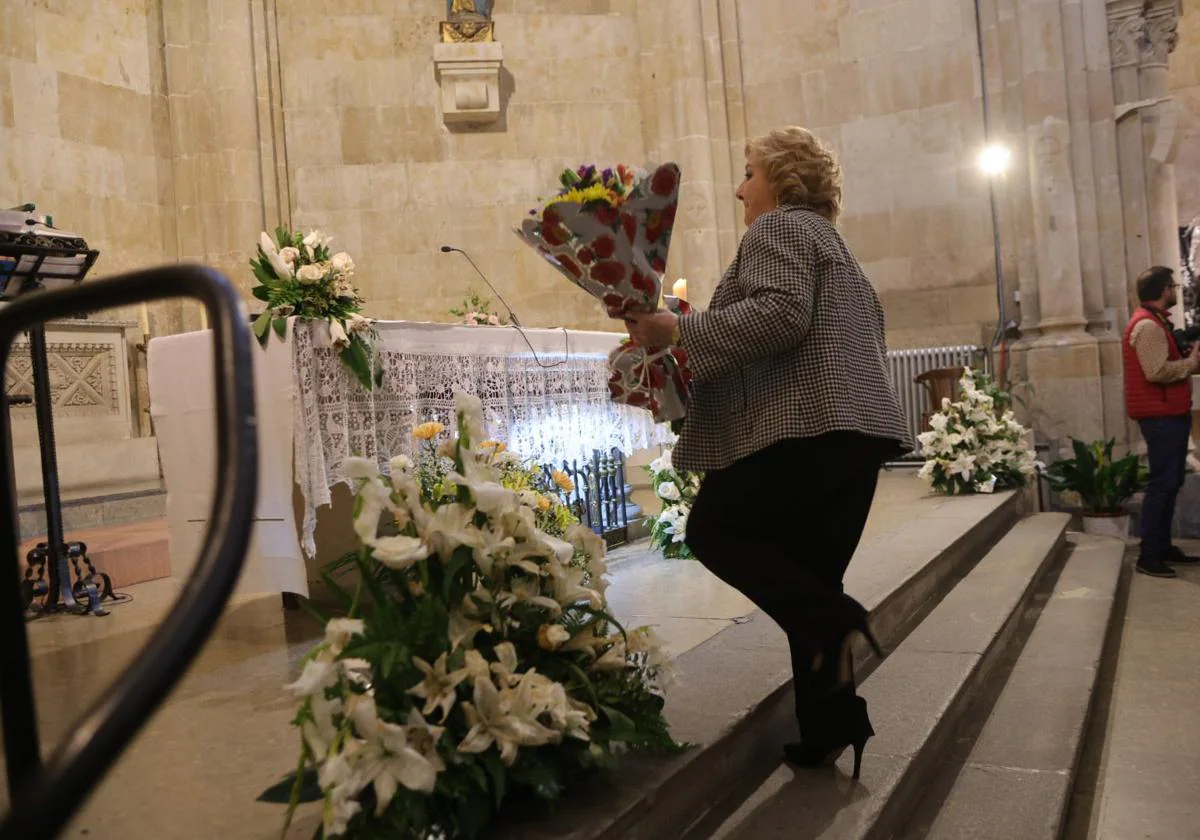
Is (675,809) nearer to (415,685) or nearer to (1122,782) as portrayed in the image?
(415,685)

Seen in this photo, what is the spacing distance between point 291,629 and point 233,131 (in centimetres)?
659

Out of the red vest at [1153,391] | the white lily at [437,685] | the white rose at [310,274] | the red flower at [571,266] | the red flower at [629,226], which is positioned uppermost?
the white rose at [310,274]

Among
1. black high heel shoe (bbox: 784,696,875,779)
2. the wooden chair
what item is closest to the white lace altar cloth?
black high heel shoe (bbox: 784,696,875,779)

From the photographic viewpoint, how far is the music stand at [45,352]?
3703 mm

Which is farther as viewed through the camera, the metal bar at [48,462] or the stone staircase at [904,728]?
the metal bar at [48,462]

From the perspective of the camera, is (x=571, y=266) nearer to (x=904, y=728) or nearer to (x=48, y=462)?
(x=904, y=728)

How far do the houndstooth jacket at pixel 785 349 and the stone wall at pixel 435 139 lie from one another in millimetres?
7756

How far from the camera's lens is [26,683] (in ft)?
3.26

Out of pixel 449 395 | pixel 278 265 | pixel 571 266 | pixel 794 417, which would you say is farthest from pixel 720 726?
pixel 278 265

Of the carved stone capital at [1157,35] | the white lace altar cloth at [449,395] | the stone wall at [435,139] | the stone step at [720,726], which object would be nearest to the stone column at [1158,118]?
the carved stone capital at [1157,35]

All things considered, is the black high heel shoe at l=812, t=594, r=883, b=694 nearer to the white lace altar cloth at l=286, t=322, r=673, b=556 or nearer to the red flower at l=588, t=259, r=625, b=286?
the red flower at l=588, t=259, r=625, b=286

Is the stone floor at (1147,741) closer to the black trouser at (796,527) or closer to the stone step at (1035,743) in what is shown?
the stone step at (1035,743)

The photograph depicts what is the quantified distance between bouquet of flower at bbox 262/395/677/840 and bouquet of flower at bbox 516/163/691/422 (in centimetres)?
41

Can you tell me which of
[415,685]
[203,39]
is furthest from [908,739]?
[203,39]
